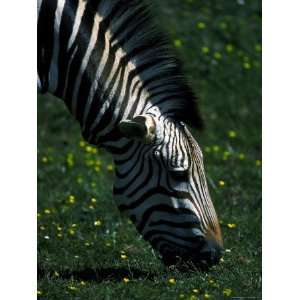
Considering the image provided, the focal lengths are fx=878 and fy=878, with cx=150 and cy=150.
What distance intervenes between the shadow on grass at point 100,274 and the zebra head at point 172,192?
450mm

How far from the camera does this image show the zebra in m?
6.69

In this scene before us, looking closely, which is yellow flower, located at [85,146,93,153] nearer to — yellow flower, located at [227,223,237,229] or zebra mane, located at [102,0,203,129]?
yellow flower, located at [227,223,237,229]

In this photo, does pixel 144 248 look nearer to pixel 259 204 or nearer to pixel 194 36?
pixel 259 204

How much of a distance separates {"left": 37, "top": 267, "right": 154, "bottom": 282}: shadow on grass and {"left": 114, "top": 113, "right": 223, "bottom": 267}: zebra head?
1.48 feet

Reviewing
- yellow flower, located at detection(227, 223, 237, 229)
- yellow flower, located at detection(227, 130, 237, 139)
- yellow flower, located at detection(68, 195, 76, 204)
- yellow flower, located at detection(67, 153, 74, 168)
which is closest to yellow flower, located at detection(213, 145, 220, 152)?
yellow flower, located at detection(227, 130, 237, 139)

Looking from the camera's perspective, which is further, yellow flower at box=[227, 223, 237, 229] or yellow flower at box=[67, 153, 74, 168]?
yellow flower at box=[67, 153, 74, 168]

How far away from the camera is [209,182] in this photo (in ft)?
32.5

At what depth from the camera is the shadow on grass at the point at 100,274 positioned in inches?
281

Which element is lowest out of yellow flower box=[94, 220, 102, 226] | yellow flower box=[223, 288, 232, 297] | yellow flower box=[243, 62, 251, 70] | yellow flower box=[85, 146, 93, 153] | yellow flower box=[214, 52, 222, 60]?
yellow flower box=[223, 288, 232, 297]

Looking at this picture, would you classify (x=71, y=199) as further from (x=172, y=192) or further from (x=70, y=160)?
(x=172, y=192)

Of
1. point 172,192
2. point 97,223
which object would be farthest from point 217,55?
point 172,192

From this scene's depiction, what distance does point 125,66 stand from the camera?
6.94 meters

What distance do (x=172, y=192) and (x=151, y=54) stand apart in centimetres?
111
